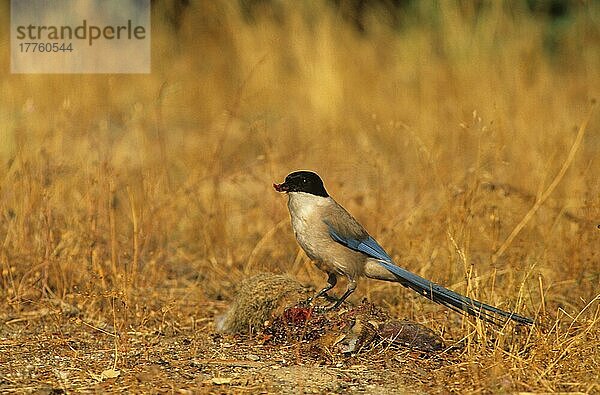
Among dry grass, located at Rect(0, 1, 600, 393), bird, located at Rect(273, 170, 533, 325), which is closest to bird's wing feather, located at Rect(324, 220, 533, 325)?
bird, located at Rect(273, 170, 533, 325)

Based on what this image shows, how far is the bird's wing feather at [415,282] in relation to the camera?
405 centimetres

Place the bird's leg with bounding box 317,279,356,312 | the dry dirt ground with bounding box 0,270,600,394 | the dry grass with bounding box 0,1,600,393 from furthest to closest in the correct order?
the bird's leg with bounding box 317,279,356,312 < the dry grass with bounding box 0,1,600,393 < the dry dirt ground with bounding box 0,270,600,394

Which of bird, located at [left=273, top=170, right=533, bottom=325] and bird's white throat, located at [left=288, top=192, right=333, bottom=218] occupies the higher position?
bird's white throat, located at [left=288, top=192, right=333, bottom=218]

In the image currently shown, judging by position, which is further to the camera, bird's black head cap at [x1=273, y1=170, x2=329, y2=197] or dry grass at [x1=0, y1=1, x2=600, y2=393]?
bird's black head cap at [x1=273, y1=170, x2=329, y2=197]

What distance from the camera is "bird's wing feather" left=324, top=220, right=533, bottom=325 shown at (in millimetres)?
4051

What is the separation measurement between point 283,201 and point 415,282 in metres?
1.96

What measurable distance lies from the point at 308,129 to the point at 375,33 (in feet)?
7.14

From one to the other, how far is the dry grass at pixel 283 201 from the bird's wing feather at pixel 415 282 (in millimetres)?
100

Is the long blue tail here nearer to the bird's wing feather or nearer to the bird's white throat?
the bird's wing feather

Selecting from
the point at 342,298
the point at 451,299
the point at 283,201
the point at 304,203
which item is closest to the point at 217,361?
the point at 342,298

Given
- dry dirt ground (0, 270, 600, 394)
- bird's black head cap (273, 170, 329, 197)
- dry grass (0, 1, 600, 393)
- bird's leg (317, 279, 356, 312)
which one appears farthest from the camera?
bird's black head cap (273, 170, 329, 197)

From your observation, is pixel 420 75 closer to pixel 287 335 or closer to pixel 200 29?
pixel 200 29

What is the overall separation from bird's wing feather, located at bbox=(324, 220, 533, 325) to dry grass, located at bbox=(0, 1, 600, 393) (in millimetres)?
100

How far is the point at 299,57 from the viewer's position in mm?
9203
